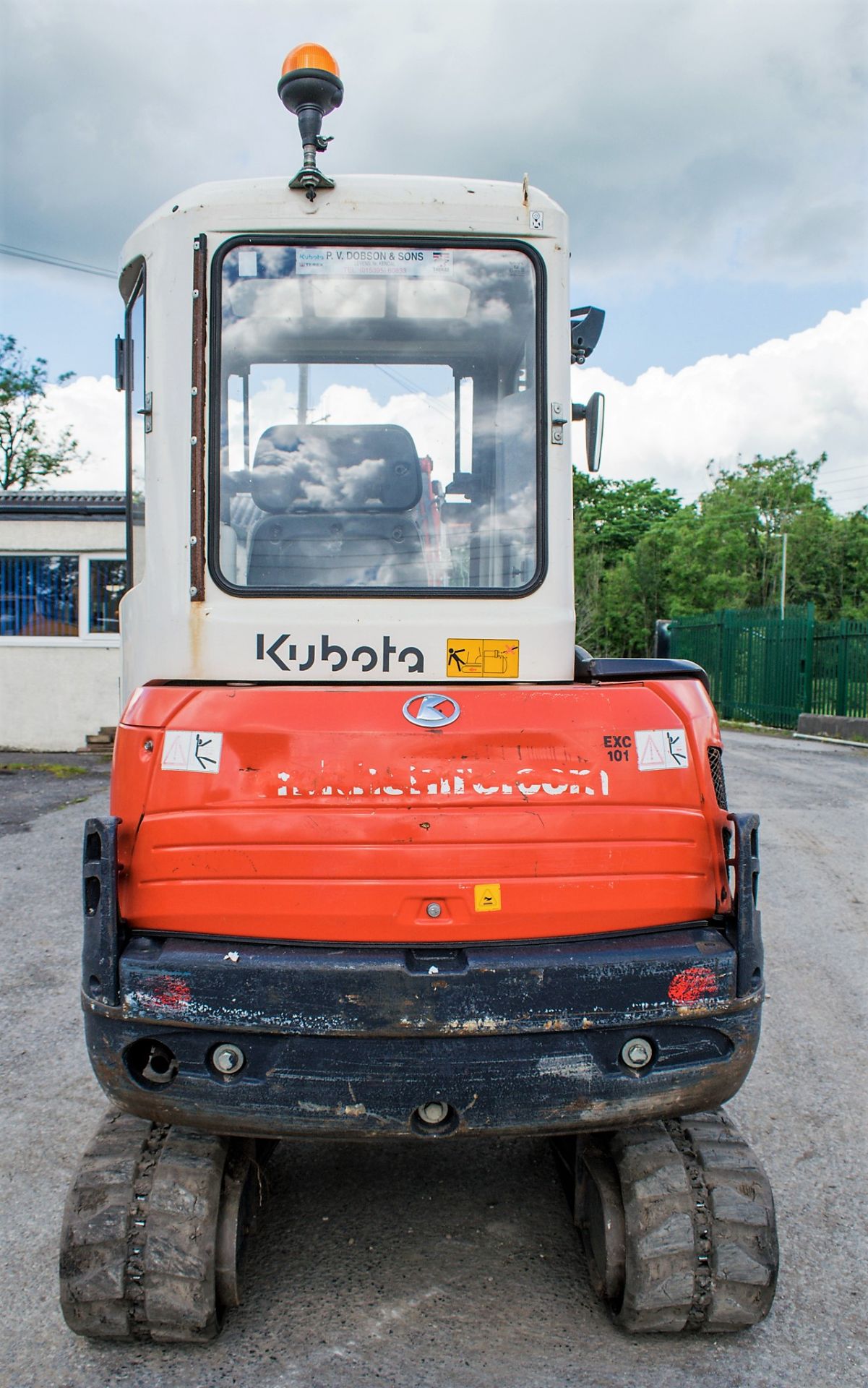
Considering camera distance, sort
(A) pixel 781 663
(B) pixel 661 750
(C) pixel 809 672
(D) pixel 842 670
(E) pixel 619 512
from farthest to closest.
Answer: (E) pixel 619 512, (A) pixel 781 663, (C) pixel 809 672, (D) pixel 842 670, (B) pixel 661 750

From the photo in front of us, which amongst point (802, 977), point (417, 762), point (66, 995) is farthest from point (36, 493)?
point (417, 762)

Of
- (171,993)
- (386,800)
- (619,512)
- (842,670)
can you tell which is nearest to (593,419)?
(386,800)

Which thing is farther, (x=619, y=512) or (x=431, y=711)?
(x=619, y=512)

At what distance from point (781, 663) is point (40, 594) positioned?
13300 millimetres

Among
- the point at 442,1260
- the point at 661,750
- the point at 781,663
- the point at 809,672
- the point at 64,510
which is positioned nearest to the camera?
the point at 661,750

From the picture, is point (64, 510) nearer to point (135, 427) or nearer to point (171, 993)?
point (135, 427)

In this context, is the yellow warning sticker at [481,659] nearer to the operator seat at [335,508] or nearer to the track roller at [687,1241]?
the operator seat at [335,508]

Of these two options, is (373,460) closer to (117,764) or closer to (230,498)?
(230,498)

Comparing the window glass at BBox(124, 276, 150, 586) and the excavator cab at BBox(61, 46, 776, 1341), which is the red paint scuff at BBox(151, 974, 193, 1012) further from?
the window glass at BBox(124, 276, 150, 586)

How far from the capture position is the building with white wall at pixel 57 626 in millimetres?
15766

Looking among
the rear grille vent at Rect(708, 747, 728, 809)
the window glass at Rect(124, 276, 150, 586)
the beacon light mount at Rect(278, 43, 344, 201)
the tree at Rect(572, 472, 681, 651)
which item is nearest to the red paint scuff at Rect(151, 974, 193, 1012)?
the window glass at Rect(124, 276, 150, 586)

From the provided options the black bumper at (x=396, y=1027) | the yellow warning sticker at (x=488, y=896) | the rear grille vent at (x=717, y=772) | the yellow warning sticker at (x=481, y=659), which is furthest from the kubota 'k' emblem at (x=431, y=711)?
the rear grille vent at (x=717, y=772)

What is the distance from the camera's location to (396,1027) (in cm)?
254

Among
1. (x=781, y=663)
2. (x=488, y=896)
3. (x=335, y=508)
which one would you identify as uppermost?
(x=335, y=508)
